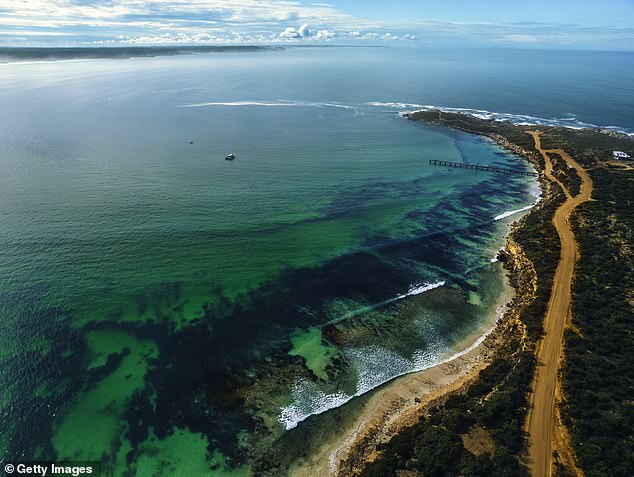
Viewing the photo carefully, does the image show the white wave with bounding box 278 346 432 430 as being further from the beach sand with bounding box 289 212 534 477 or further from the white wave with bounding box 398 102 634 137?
the white wave with bounding box 398 102 634 137

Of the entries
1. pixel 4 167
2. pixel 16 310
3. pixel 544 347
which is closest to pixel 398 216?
pixel 544 347

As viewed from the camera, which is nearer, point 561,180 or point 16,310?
point 16,310

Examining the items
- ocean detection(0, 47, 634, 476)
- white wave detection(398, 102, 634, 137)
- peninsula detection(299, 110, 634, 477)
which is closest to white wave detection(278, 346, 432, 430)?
ocean detection(0, 47, 634, 476)

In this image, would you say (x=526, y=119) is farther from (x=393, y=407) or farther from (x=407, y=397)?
(x=393, y=407)

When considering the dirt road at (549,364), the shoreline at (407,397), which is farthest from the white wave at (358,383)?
the dirt road at (549,364)

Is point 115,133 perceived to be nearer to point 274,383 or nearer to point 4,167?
point 4,167

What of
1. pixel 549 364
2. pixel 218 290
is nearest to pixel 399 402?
pixel 549 364
